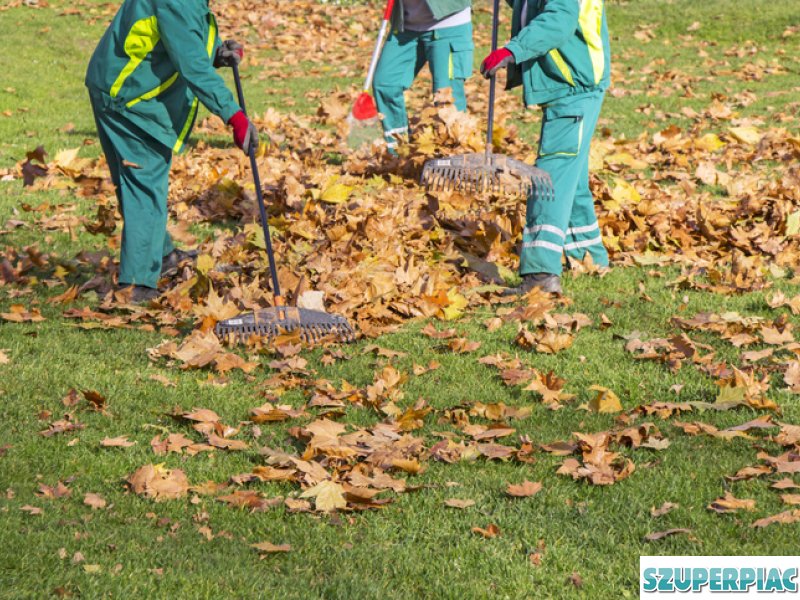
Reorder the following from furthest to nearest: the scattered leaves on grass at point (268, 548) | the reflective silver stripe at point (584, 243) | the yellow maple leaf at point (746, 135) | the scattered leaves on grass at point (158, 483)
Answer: the yellow maple leaf at point (746, 135)
the reflective silver stripe at point (584, 243)
the scattered leaves on grass at point (158, 483)
the scattered leaves on grass at point (268, 548)

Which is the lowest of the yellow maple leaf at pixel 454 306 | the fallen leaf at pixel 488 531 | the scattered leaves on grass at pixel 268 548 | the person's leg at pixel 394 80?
the yellow maple leaf at pixel 454 306

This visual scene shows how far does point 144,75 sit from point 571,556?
152 inches

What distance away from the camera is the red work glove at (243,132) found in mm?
5980

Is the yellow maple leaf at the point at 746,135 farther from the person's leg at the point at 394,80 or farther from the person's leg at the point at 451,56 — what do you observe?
the person's leg at the point at 394,80

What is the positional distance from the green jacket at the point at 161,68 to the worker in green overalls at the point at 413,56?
322 cm

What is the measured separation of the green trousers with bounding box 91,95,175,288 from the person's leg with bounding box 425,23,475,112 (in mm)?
3600

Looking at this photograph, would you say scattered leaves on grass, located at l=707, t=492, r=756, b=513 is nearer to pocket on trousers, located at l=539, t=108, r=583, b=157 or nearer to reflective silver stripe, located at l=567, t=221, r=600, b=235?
pocket on trousers, located at l=539, t=108, r=583, b=157

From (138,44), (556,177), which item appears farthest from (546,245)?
(138,44)

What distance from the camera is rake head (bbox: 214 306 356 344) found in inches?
237

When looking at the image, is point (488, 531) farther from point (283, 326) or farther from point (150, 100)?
point (150, 100)

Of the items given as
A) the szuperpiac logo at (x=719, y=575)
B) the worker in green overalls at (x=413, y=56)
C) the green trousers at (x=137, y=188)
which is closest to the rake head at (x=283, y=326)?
the green trousers at (x=137, y=188)

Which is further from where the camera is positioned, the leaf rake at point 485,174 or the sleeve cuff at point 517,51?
the leaf rake at point 485,174

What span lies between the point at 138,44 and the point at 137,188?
86cm

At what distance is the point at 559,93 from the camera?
6609mm
